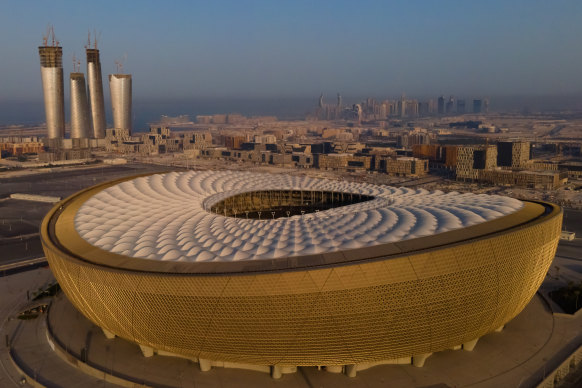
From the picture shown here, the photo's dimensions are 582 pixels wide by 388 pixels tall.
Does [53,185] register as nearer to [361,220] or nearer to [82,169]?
[82,169]

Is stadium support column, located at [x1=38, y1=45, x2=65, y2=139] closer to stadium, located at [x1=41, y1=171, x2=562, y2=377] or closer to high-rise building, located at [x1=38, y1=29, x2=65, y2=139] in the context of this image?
high-rise building, located at [x1=38, y1=29, x2=65, y2=139]

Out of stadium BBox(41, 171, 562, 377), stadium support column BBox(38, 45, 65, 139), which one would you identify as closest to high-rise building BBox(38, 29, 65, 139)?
stadium support column BBox(38, 45, 65, 139)

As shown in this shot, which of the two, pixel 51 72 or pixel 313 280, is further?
pixel 51 72

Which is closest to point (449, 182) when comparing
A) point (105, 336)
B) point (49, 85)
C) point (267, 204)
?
point (267, 204)

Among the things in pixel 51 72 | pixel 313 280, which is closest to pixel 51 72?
pixel 51 72

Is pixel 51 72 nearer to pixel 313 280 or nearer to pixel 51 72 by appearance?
pixel 51 72

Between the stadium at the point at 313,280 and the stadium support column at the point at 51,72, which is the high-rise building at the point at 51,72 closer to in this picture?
the stadium support column at the point at 51,72

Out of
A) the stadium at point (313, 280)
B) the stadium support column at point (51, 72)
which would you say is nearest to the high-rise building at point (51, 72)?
the stadium support column at point (51, 72)

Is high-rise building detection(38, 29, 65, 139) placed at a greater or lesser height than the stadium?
greater
